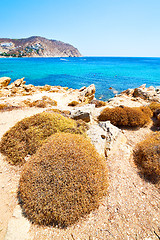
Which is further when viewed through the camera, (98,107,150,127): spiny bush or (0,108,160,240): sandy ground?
(98,107,150,127): spiny bush

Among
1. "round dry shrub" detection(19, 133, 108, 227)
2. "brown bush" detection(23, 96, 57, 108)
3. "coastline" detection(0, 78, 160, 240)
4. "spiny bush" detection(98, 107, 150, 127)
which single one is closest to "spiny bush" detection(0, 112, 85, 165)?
"coastline" detection(0, 78, 160, 240)

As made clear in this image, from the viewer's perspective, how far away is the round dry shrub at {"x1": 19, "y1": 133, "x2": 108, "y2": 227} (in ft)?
13.5

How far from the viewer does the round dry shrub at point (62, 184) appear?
4.12 metres

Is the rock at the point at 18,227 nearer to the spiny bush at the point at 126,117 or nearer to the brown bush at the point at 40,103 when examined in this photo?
the spiny bush at the point at 126,117

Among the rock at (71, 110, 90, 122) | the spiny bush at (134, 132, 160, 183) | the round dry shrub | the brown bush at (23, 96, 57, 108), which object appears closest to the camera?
the round dry shrub

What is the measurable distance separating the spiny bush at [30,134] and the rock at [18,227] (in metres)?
2.67

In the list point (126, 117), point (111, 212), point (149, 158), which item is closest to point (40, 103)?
point (126, 117)

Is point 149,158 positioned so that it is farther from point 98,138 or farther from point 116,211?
point 116,211

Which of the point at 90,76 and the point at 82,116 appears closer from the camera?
the point at 82,116

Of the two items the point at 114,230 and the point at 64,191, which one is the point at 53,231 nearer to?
the point at 64,191

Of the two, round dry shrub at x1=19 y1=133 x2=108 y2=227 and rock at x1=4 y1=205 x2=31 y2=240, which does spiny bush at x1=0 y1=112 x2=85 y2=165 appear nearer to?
round dry shrub at x1=19 y1=133 x2=108 y2=227

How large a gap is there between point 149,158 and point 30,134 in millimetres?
6908

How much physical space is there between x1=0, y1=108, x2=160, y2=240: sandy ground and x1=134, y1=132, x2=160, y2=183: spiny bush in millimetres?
540

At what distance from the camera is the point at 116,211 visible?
15.2 ft
